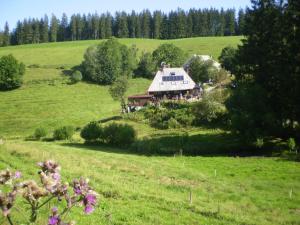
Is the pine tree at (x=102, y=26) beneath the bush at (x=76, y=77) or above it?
above

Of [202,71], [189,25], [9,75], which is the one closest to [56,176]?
[202,71]

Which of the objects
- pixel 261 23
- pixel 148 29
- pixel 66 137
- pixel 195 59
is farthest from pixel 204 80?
→ pixel 148 29

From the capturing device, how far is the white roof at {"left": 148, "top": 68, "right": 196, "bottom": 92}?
7975 cm

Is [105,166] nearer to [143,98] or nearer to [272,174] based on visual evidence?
[272,174]

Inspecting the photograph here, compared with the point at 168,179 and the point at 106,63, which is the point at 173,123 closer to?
the point at 168,179

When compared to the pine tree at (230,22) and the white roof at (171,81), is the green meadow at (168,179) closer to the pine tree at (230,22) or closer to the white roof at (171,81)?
the white roof at (171,81)

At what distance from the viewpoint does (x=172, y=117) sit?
59.1m

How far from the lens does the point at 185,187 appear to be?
2550 cm

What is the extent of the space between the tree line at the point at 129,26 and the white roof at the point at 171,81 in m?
94.7

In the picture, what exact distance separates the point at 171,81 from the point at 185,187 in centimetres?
5699

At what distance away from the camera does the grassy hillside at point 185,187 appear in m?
17.0

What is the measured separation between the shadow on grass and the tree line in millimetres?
131996

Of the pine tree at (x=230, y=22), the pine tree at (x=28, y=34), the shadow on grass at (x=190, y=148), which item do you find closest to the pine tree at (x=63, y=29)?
the pine tree at (x=28, y=34)

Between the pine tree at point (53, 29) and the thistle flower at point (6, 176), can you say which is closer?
the thistle flower at point (6, 176)
